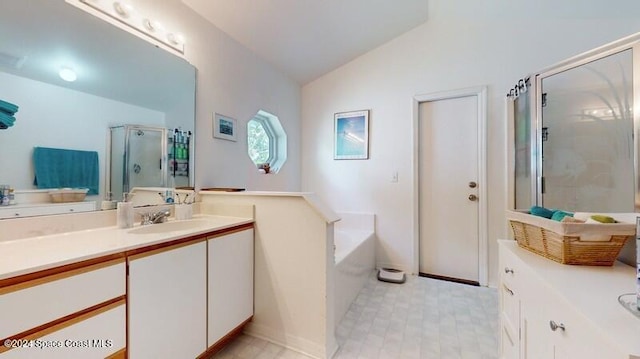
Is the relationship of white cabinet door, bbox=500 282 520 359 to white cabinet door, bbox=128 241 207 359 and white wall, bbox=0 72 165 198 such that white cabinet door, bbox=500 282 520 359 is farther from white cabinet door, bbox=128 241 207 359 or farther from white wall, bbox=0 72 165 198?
white wall, bbox=0 72 165 198

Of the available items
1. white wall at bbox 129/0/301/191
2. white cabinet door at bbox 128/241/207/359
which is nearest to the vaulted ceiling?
white wall at bbox 129/0/301/191

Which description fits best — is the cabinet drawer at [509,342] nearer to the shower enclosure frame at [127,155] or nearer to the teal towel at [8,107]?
the shower enclosure frame at [127,155]

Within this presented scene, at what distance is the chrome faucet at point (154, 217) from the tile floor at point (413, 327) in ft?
2.88

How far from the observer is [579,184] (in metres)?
1.80

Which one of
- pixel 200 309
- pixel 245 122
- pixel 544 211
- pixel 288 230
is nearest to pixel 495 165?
pixel 544 211

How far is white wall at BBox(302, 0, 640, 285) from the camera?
6.80 feet

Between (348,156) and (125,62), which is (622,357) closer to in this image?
(125,62)

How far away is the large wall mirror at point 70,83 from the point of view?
3.43 ft

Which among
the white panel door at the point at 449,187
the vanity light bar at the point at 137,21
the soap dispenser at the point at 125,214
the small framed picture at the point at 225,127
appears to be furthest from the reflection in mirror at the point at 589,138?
the soap dispenser at the point at 125,214

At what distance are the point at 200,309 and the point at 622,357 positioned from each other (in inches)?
57.4

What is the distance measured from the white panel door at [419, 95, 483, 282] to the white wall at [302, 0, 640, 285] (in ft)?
0.44

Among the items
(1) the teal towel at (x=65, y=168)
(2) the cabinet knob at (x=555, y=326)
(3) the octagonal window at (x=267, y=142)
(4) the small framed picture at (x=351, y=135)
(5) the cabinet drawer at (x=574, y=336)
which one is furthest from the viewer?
(4) the small framed picture at (x=351, y=135)

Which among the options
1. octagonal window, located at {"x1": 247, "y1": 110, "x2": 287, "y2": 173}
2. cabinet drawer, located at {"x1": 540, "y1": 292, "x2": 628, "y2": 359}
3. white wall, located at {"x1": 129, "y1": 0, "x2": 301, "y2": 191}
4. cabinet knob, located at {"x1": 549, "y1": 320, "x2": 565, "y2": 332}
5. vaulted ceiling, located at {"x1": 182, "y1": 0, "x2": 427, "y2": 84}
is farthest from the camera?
octagonal window, located at {"x1": 247, "y1": 110, "x2": 287, "y2": 173}

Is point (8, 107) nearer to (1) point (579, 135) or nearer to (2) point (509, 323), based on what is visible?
(2) point (509, 323)
